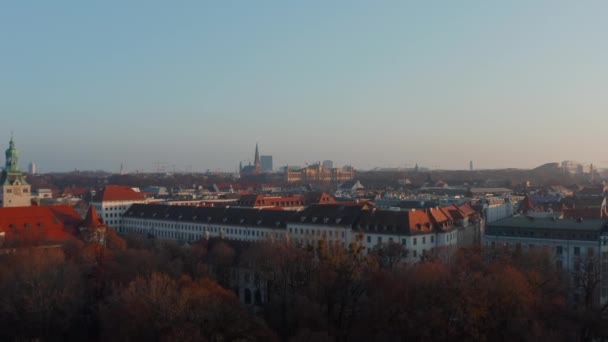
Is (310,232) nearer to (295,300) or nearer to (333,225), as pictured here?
(333,225)

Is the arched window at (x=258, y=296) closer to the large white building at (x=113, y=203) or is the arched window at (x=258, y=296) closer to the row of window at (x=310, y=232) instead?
the row of window at (x=310, y=232)

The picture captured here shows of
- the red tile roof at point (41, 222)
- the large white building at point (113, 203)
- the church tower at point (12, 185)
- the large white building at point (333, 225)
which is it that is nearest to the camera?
the large white building at point (333, 225)

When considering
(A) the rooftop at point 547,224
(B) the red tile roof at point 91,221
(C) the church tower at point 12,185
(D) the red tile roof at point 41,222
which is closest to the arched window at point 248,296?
(D) the red tile roof at point 41,222

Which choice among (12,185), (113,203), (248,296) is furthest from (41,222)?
(113,203)

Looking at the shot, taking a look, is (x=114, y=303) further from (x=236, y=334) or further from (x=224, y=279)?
(x=224, y=279)

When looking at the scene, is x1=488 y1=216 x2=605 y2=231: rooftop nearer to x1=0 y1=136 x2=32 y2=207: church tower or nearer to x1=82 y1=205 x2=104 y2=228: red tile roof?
x1=82 y1=205 x2=104 y2=228: red tile roof

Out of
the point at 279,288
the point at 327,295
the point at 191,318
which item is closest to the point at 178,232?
the point at 279,288

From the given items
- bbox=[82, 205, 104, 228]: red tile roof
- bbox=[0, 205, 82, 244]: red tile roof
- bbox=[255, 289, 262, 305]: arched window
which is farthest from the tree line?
bbox=[82, 205, 104, 228]: red tile roof
